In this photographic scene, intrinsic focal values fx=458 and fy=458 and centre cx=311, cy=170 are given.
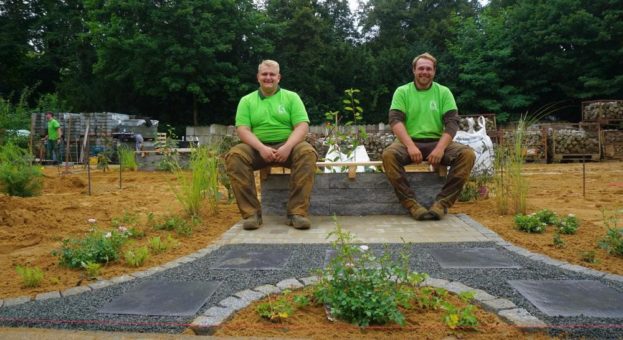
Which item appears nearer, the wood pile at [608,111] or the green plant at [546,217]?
the green plant at [546,217]

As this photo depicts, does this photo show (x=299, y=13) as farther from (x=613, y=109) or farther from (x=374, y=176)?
(x=374, y=176)

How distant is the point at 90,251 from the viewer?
273 cm

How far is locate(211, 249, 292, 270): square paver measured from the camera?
2682 millimetres

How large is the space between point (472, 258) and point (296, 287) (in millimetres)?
1165

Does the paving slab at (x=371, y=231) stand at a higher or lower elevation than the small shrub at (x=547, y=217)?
lower

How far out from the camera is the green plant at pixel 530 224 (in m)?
3.41

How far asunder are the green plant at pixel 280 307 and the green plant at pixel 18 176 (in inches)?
161

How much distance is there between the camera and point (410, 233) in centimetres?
353

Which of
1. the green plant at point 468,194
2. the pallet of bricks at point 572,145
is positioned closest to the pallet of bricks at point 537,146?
the pallet of bricks at point 572,145

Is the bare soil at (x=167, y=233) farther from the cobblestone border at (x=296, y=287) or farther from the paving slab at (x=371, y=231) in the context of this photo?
the paving slab at (x=371, y=231)

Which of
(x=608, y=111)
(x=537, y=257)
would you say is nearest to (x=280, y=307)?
(x=537, y=257)

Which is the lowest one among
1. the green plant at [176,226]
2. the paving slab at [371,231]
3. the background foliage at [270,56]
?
the paving slab at [371,231]

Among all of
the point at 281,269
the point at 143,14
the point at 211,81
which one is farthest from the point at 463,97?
the point at 281,269

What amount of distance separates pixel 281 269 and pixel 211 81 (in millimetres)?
18587
